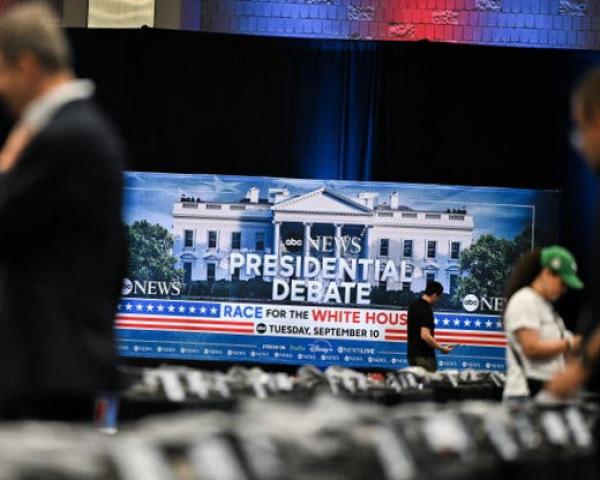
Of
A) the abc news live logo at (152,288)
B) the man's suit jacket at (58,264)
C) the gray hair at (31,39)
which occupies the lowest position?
the abc news live logo at (152,288)

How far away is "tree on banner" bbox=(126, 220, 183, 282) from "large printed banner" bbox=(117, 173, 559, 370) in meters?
0.01

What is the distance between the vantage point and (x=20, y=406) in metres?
2.92

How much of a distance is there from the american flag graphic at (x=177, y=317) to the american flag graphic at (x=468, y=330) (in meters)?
1.48

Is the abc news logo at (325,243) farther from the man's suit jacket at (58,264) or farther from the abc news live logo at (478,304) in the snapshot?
the man's suit jacket at (58,264)

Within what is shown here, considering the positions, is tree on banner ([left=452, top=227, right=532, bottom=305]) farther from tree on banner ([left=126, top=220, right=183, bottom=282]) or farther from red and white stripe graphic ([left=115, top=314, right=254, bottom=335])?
tree on banner ([left=126, top=220, right=183, bottom=282])

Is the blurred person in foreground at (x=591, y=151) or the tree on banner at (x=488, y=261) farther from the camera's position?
the tree on banner at (x=488, y=261)

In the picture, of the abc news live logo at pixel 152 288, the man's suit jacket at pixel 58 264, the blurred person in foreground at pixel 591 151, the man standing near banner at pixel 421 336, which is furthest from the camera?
the abc news live logo at pixel 152 288

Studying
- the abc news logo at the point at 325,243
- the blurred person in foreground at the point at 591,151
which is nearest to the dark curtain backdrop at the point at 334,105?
the abc news logo at the point at 325,243

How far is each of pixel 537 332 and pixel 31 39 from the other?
3169 millimetres

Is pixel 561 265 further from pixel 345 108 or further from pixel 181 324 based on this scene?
pixel 181 324

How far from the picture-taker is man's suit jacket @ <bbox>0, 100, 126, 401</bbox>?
2.91 m

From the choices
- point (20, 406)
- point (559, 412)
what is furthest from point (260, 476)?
point (559, 412)

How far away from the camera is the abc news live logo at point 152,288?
42.3 feet

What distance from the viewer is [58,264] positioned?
2.96 m
